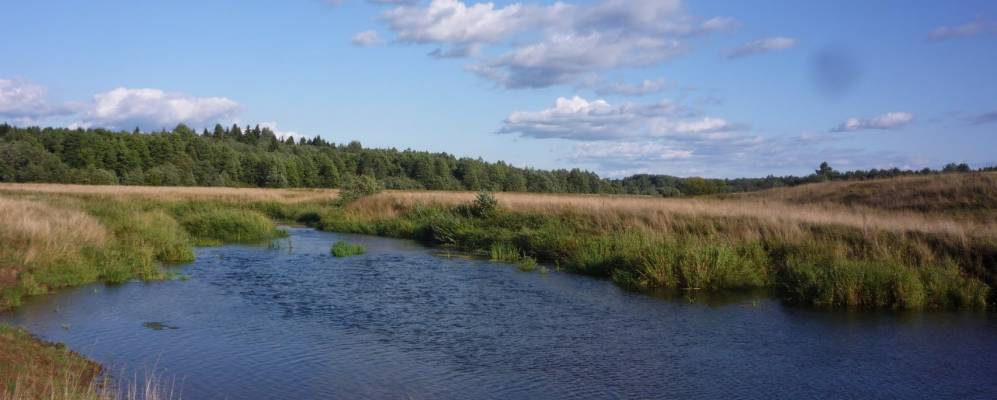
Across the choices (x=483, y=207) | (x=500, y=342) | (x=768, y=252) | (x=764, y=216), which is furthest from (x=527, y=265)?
(x=483, y=207)

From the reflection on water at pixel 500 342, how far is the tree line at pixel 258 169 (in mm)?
43571

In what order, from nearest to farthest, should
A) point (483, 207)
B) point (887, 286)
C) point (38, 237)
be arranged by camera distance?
1. point (887, 286)
2. point (38, 237)
3. point (483, 207)

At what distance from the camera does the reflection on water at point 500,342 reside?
9359 mm

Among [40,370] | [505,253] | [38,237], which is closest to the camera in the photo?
[40,370]

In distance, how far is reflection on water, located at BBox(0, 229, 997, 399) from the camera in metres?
9.36

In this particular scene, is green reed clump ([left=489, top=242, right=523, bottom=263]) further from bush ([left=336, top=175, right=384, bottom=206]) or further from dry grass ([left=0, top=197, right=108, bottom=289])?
bush ([left=336, top=175, right=384, bottom=206])

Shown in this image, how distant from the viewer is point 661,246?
18.4m

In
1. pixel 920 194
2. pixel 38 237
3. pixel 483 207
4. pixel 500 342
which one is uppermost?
pixel 920 194

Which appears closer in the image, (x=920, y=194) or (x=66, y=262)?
(x=66, y=262)

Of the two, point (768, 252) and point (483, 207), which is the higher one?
point (483, 207)

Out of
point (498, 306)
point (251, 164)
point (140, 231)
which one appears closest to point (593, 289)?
point (498, 306)

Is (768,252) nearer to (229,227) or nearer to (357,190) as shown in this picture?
(229,227)

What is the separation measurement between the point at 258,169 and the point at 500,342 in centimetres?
9154

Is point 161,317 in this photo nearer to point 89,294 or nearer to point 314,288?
point 89,294
